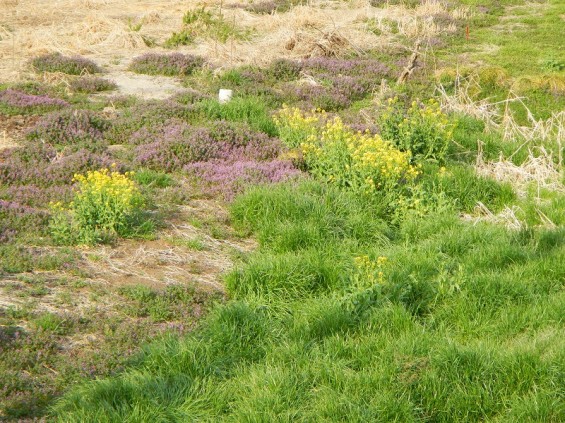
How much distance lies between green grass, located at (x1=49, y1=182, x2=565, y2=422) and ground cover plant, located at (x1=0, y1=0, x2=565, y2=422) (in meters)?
0.02

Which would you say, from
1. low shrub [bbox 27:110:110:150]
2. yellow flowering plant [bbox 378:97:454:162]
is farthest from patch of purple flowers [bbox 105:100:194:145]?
yellow flowering plant [bbox 378:97:454:162]

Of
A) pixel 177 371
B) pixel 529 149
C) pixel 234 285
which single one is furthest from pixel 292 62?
pixel 177 371

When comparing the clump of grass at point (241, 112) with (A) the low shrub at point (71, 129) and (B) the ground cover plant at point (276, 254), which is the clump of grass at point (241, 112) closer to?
(B) the ground cover plant at point (276, 254)

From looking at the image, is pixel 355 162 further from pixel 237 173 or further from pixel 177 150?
pixel 177 150

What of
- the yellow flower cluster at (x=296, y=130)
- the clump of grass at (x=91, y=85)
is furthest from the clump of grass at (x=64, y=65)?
the yellow flower cluster at (x=296, y=130)

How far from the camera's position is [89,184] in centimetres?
895

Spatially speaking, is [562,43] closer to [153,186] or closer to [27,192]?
[153,186]

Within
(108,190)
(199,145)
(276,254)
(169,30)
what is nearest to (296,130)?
(199,145)

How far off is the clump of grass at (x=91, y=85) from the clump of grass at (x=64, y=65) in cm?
82

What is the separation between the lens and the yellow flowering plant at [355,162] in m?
9.96

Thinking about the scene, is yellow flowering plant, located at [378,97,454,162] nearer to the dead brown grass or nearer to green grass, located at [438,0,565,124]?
green grass, located at [438,0,565,124]

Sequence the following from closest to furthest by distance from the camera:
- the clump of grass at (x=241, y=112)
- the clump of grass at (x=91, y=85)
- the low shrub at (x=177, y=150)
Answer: the low shrub at (x=177, y=150) < the clump of grass at (x=241, y=112) < the clump of grass at (x=91, y=85)

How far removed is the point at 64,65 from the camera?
15.5m

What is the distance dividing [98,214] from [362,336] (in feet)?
11.7
